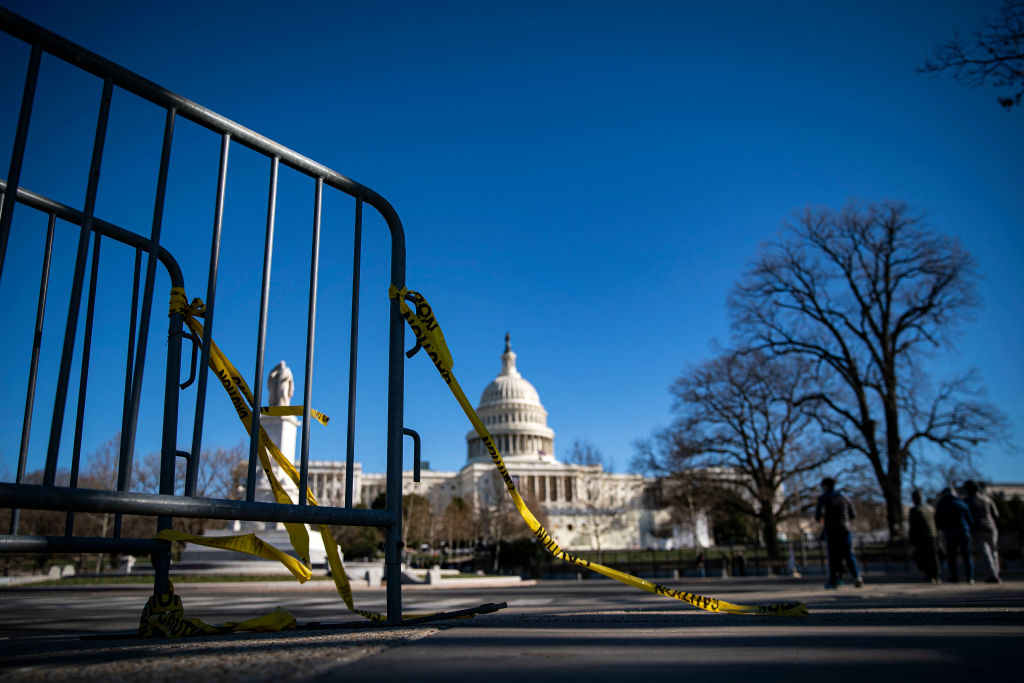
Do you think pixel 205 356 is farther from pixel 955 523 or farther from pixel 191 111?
pixel 955 523

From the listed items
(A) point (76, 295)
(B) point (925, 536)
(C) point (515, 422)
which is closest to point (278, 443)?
(B) point (925, 536)

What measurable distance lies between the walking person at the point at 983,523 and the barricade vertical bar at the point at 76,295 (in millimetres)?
12449

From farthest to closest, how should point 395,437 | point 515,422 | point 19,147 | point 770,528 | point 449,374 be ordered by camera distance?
1. point 515,422
2. point 770,528
3. point 449,374
4. point 395,437
5. point 19,147

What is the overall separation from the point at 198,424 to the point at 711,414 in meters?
25.7

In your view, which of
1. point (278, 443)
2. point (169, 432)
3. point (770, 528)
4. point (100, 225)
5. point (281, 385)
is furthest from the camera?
point (770, 528)

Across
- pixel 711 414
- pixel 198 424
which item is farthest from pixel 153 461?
pixel 198 424

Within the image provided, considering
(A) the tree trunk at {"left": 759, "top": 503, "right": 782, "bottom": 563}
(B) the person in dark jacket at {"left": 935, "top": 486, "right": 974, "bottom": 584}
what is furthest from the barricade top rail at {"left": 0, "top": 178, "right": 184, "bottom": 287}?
(A) the tree trunk at {"left": 759, "top": 503, "right": 782, "bottom": 563}

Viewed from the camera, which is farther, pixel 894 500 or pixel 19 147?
pixel 894 500

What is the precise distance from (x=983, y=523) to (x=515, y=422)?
302 ft

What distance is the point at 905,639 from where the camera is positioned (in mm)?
2197

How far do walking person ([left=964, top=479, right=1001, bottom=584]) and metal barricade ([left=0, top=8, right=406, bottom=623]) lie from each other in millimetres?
11167

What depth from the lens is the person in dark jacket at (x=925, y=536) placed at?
1152cm

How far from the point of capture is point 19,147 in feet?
8.07

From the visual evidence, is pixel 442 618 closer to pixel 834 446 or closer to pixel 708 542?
pixel 834 446
